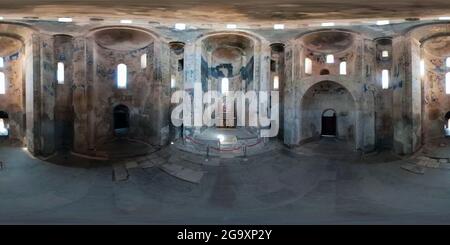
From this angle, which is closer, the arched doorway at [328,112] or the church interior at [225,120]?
the church interior at [225,120]

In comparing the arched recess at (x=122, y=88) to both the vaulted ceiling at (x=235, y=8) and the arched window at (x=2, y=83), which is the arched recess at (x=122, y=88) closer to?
the arched window at (x=2, y=83)

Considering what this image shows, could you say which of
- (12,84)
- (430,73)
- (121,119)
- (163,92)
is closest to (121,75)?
(121,119)

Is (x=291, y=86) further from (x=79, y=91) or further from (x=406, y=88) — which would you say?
(x=79, y=91)

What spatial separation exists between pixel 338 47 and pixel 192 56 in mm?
6417

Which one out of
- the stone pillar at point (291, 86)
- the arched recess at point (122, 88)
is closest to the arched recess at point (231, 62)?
the stone pillar at point (291, 86)

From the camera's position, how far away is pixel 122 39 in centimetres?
1286

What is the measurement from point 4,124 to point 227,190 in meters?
8.47

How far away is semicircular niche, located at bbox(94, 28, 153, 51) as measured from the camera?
1241 centimetres

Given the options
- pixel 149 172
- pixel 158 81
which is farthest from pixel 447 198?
pixel 158 81

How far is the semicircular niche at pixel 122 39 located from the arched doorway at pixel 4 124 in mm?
4352

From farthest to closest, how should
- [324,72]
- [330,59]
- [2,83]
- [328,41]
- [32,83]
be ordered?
[324,72] → [330,59] → [328,41] → [2,83] → [32,83]

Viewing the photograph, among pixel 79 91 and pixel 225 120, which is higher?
pixel 79 91

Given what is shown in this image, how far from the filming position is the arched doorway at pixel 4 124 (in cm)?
1143

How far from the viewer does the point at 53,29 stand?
39.0 ft
